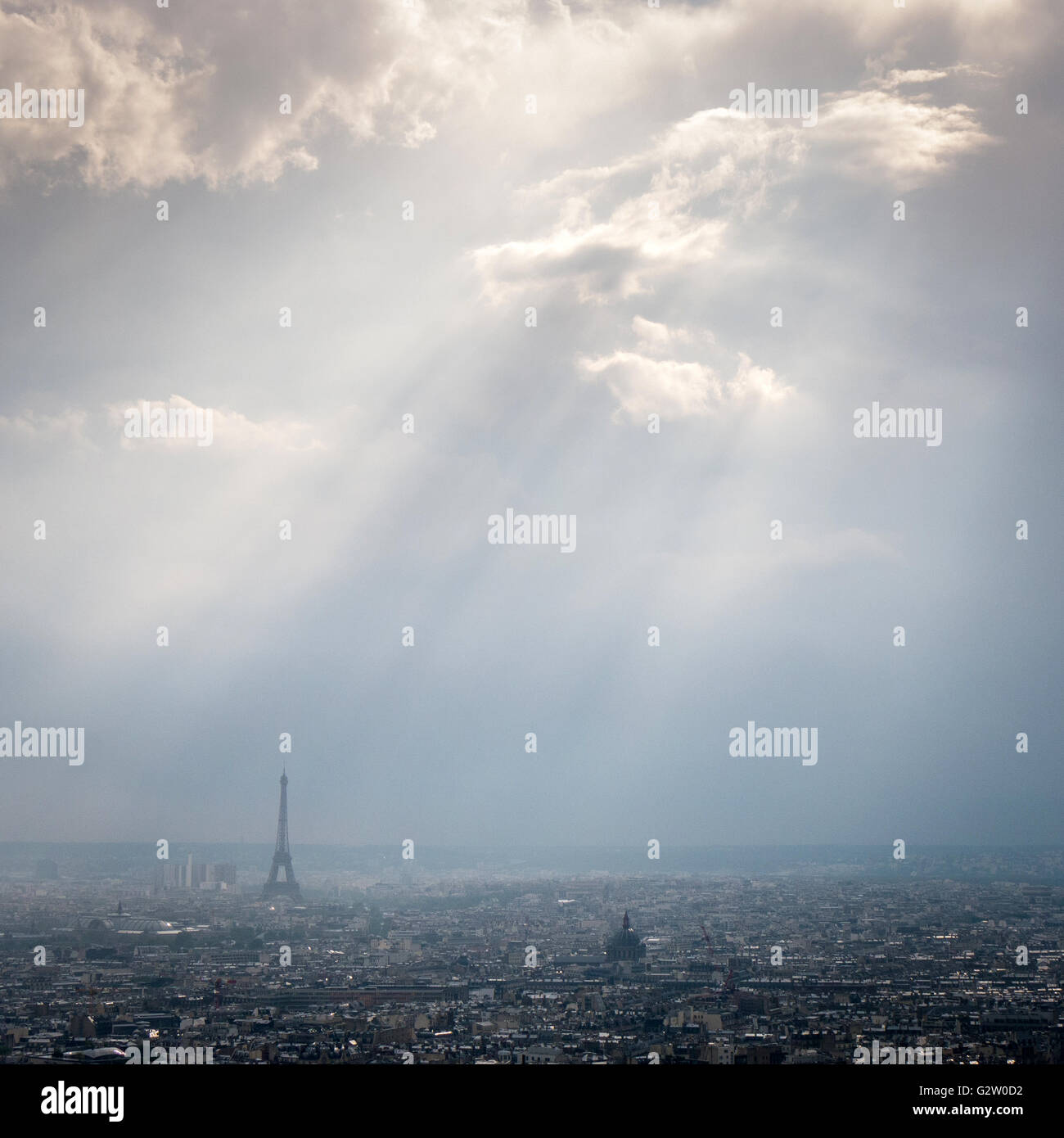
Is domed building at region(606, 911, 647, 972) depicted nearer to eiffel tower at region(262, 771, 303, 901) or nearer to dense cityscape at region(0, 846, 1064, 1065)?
dense cityscape at region(0, 846, 1064, 1065)

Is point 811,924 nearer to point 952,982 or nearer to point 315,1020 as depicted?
point 952,982

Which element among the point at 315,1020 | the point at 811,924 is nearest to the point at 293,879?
the point at 811,924

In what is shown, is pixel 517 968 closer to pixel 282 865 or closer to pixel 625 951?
pixel 625 951

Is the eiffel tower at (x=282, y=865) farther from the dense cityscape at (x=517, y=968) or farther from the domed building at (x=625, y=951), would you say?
the domed building at (x=625, y=951)

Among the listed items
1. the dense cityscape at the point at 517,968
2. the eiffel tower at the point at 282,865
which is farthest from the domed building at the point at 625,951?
the eiffel tower at the point at 282,865

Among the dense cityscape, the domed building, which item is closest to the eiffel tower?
the dense cityscape

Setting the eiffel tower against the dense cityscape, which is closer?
the dense cityscape
